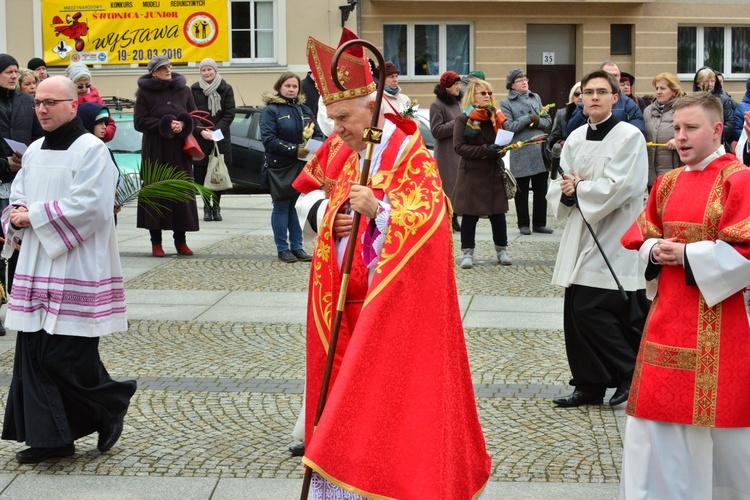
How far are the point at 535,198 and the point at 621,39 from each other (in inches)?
604

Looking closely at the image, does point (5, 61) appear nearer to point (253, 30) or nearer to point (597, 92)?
point (597, 92)

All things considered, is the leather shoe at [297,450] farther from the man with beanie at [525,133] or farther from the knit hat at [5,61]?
the man with beanie at [525,133]

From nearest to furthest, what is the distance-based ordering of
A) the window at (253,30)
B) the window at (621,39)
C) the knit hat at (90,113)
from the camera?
the knit hat at (90,113), the window at (253,30), the window at (621,39)

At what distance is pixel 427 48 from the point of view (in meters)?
27.3

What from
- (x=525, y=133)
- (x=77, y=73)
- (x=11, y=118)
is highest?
(x=77, y=73)

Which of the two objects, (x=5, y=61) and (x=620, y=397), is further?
(x=5, y=61)

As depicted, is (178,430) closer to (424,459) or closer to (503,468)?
(503,468)

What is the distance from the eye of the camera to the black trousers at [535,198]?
1362 centimetres

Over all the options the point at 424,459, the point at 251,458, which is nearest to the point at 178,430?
the point at 251,458

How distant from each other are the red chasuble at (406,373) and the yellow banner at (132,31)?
22.4 metres

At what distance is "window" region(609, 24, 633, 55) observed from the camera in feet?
91.9

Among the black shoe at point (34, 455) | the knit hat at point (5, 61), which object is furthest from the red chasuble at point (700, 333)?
the knit hat at point (5, 61)

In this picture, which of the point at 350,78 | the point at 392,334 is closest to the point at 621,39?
the point at 350,78

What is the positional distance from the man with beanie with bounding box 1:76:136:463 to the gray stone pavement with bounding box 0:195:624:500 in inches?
9.8
